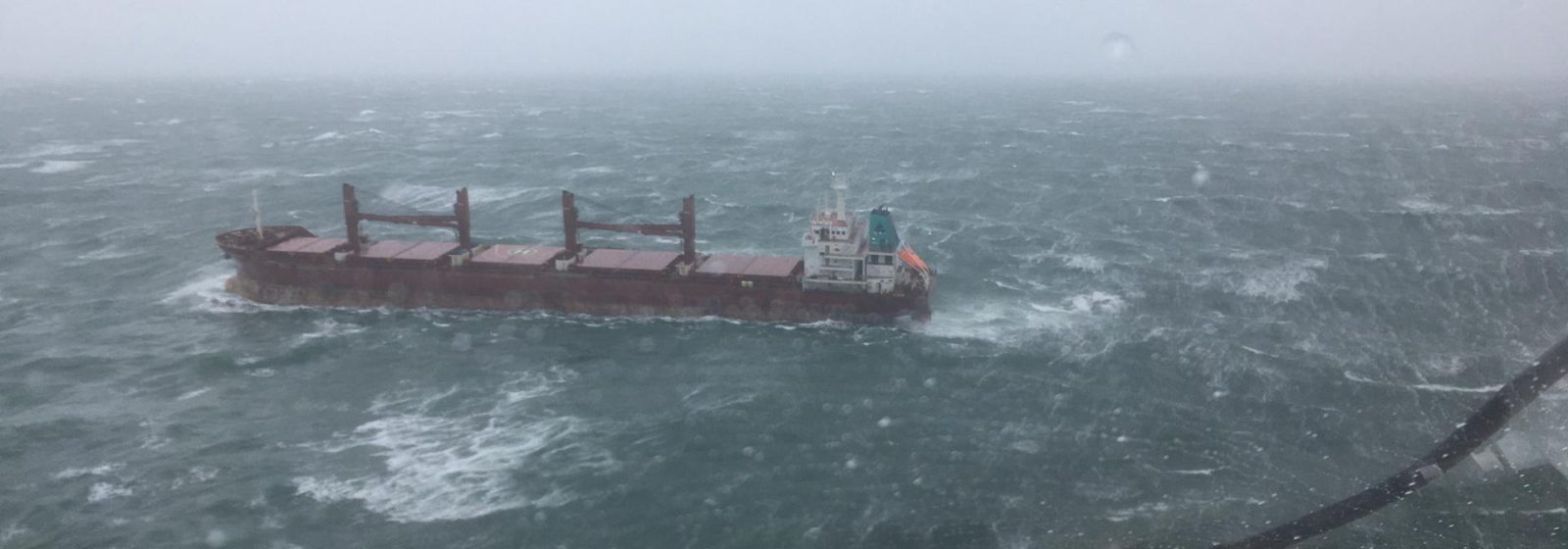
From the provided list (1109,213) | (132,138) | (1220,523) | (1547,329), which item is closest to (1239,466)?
(1220,523)

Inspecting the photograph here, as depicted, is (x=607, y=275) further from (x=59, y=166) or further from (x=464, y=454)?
(x=59, y=166)

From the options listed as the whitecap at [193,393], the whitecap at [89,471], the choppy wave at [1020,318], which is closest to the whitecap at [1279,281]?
the choppy wave at [1020,318]

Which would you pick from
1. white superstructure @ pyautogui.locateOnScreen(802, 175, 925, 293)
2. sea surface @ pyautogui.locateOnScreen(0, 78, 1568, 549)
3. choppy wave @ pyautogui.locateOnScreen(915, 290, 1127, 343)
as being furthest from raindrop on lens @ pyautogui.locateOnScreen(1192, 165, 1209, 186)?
white superstructure @ pyautogui.locateOnScreen(802, 175, 925, 293)

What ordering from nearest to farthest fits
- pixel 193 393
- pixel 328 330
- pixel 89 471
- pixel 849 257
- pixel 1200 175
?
1. pixel 89 471
2. pixel 193 393
3. pixel 328 330
4. pixel 849 257
5. pixel 1200 175

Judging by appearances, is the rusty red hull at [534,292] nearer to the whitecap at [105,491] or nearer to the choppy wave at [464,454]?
the choppy wave at [464,454]

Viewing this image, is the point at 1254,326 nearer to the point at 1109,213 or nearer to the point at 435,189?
the point at 1109,213

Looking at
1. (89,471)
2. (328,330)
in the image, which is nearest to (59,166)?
(328,330)
